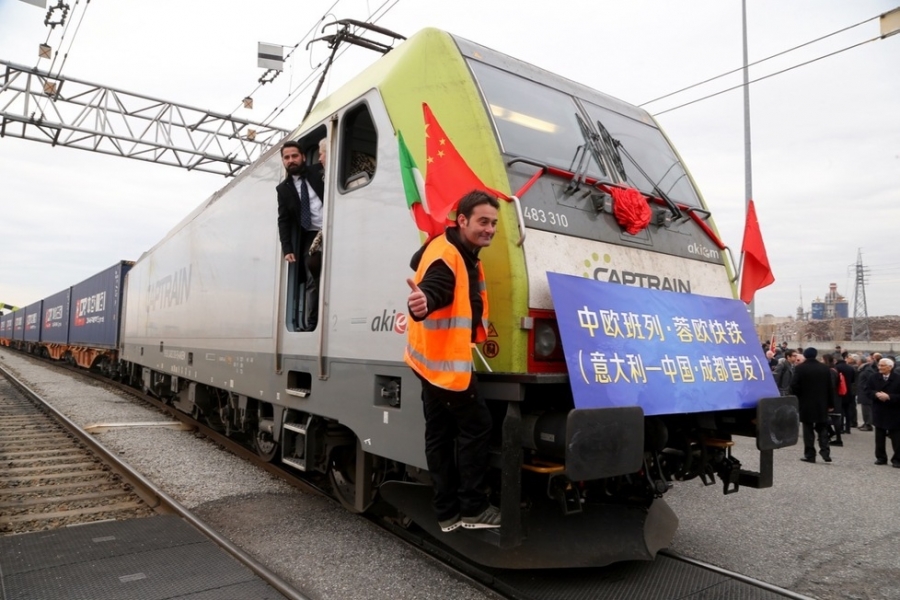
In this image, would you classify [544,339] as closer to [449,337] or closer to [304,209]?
[449,337]

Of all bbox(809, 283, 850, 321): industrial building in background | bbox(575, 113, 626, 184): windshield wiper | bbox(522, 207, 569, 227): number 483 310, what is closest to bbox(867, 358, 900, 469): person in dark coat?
bbox(575, 113, 626, 184): windshield wiper

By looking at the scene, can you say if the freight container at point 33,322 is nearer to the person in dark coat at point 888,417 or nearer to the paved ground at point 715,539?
the paved ground at point 715,539

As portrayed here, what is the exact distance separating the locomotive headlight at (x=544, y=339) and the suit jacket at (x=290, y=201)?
251 centimetres

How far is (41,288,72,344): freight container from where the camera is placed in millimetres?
25312

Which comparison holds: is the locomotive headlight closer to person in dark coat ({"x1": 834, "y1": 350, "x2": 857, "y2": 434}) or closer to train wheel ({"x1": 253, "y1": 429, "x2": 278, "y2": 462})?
train wheel ({"x1": 253, "y1": 429, "x2": 278, "y2": 462})

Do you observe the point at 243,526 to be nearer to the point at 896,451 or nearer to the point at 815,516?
the point at 815,516

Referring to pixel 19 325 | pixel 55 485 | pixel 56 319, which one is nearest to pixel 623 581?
pixel 55 485

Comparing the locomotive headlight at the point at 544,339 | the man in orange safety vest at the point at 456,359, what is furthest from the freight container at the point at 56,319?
the locomotive headlight at the point at 544,339

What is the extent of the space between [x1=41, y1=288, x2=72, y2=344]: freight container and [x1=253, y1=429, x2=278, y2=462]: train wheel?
A: 73.1ft

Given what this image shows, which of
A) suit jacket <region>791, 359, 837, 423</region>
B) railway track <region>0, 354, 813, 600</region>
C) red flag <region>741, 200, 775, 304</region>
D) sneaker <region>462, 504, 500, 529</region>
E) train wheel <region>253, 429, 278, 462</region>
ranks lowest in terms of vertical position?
railway track <region>0, 354, 813, 600</region>

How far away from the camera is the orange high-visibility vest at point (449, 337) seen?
3051mm

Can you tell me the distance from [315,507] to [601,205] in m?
3.49

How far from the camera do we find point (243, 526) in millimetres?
4875

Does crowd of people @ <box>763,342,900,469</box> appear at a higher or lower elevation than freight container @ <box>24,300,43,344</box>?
lower
